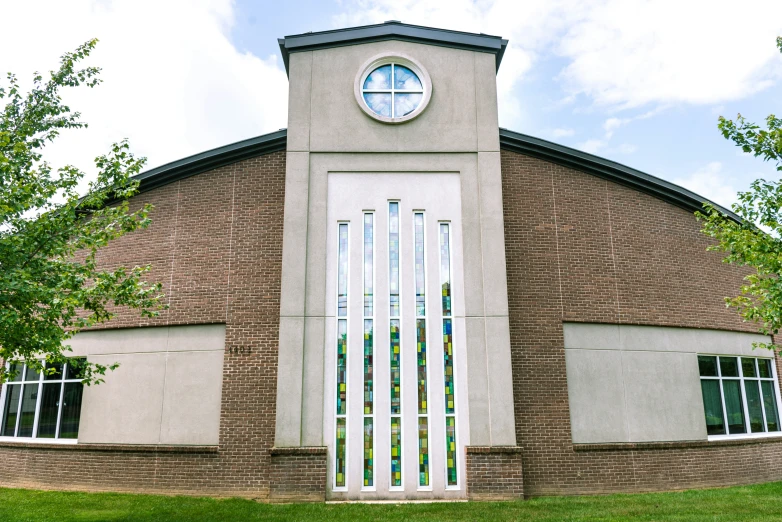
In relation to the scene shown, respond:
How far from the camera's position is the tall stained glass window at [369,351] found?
11586mm

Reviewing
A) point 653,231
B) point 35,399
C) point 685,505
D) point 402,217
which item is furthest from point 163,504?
point 653,231

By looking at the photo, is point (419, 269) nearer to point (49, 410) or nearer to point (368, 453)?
point (368, 453)

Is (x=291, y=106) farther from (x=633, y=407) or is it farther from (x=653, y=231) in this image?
(x=633, y=407)

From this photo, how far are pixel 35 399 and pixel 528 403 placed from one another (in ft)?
39.6

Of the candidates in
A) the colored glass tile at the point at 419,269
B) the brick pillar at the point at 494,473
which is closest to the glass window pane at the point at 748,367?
the brick pillar at the point at 494,473

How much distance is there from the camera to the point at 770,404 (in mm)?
15289

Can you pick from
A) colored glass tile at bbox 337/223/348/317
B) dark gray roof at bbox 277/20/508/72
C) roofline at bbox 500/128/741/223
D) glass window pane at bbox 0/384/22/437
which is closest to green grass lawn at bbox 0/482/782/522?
glass window pane at bbox 0/384/22/437

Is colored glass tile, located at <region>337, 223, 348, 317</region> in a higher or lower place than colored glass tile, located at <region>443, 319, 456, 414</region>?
higher

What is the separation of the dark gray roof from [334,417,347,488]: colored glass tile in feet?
28.6

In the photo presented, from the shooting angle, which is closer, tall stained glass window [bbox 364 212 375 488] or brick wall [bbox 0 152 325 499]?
tall stained glass window [bbox 364 212 375 488]

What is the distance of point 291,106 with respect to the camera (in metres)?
13.4

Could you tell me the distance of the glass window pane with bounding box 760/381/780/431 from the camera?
595 inches

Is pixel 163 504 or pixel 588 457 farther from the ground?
pixel 588 457

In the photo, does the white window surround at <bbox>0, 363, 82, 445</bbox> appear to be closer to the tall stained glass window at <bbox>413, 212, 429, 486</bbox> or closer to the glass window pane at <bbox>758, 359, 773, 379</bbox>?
the tall stained glass window at <bbox>413, 212, 429, 486</bbox>
